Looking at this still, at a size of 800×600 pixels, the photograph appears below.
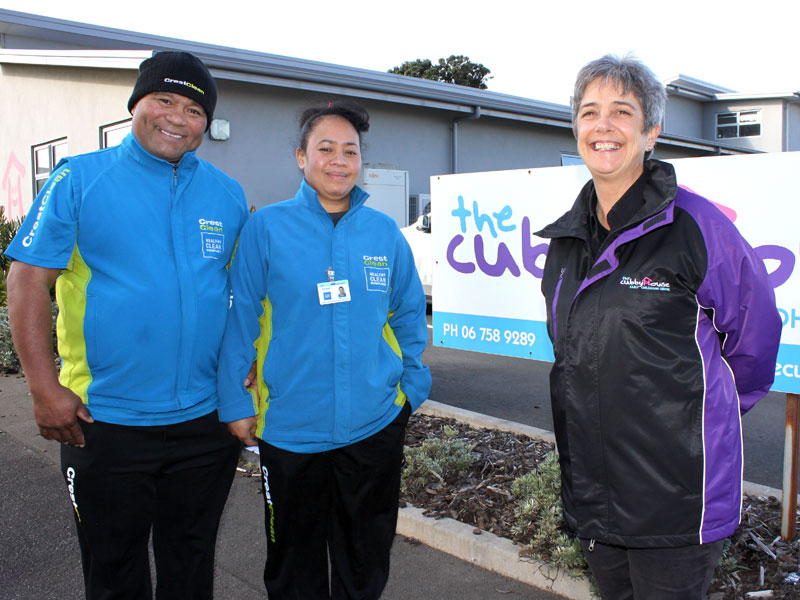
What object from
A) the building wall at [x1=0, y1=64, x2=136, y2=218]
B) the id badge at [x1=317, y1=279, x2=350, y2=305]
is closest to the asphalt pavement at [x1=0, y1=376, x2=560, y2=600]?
the id badge at [x1=317, y1=279, x2=350, y2=305]

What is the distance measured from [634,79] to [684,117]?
111 ft

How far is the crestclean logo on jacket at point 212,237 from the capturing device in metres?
2.42

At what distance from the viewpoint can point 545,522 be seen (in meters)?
3.39

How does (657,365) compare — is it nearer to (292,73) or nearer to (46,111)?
(292,73)

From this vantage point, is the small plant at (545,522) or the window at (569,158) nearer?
the small plant at (545,522)

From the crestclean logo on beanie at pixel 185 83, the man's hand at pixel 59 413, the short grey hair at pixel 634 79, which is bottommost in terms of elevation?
the man's hand at pixel 59 413

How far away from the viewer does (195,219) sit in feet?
7.94

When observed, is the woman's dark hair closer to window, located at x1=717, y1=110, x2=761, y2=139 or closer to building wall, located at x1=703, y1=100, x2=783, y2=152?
building wall, located at x1=703, y1=100, x2=783, y2=152

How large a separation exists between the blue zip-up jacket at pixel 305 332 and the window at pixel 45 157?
12.5 meters

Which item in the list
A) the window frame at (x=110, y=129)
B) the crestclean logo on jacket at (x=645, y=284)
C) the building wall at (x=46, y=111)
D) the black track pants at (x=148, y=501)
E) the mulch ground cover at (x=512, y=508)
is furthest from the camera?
the building wall at (x=46, y=111)

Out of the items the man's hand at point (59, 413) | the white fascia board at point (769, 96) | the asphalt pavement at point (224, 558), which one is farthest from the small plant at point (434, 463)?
the white fascia board at point (769, 96)

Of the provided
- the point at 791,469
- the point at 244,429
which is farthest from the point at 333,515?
the point at 791,469

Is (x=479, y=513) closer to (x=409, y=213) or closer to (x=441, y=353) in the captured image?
(x=441, y=353)

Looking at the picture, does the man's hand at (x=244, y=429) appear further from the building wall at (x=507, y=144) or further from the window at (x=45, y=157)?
the building wall at (x=507, y=144)
